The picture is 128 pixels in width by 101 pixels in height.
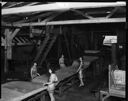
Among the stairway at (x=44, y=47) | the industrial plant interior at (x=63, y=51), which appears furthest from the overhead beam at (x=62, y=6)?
the stairway at (x=44, y=47)

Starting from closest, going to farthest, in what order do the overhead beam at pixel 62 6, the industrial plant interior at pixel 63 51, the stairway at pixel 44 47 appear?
the overhead beam at pixel 62 6 → the industrial plant interior at pixel 63 51 → the stairway at pixel 44 47

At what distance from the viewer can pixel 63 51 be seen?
578 inches

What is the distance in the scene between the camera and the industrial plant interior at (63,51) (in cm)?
652

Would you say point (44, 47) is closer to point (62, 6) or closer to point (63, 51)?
point (63, 51)

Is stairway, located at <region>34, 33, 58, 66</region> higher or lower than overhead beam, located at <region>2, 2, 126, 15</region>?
lower

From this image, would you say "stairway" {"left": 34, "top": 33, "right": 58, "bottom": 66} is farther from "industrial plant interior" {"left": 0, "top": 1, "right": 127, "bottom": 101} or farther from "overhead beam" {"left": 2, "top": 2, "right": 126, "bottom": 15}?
"overhead beam" {"left": 2, "top": 2, "right": 126, "bottom": 15}

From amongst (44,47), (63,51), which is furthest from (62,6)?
(63,51)

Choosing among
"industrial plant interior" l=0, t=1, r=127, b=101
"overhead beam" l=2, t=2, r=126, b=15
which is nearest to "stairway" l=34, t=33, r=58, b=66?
"industrial plant interior" l=0, t=1, r=127, b=101

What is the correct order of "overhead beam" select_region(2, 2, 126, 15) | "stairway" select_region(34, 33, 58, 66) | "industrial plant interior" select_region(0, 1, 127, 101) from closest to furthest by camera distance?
"overhead beam" select_region(2, 2, 126, 15), "industrial plant interior" select_region(0, 1, 127, 101), "stairway" select_region(34, 33, 58, 66)

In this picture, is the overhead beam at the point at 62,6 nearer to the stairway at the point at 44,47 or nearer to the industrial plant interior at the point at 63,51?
the industrial plant interior at the point at 63,51

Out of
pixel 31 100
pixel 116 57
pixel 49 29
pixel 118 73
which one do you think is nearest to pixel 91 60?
pixel 116 57

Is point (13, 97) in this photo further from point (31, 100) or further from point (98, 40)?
point (98, 40)

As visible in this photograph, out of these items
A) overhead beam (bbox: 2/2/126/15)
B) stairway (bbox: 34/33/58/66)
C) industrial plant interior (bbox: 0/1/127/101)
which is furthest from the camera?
stairway (bbox: 34/33/58/66)

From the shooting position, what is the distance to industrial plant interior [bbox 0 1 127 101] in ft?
21.4
